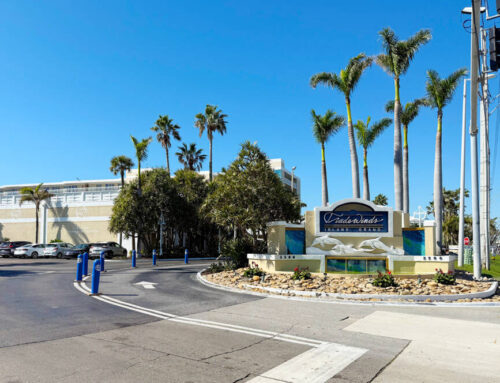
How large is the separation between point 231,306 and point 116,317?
3487 mm

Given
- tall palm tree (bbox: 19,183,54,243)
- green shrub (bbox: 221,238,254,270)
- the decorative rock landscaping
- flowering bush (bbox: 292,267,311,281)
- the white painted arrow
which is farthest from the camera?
tall palm tree (bbox: 19,183,54,243)

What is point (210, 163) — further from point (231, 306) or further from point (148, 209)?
point (231, 306)

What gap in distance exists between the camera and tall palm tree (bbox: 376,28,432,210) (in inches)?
958

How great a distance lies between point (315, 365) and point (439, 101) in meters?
25.6

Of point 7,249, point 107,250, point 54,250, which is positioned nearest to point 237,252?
point 107,250

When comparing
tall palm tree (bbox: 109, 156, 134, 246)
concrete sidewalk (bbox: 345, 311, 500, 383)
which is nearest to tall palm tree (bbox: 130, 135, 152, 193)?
tall palm tree (bbox: 109, 156, 134, 246)

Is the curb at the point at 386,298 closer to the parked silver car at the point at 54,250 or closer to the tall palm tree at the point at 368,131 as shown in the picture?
the tall palm tree at the point at 368,131

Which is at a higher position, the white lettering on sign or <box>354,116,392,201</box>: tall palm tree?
<box>354,116,392,201</box>: tall palm tree


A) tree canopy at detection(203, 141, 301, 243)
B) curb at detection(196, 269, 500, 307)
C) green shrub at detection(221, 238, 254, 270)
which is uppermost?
tree canopy at detection(203, 141, 301, 243)

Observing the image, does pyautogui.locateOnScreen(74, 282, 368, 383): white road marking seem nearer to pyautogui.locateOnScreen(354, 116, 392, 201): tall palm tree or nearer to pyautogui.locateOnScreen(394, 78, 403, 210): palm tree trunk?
pyautogui.locateOnScreen(394, 78, 403, 210): palm tree trunk

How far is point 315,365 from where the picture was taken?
675 cm

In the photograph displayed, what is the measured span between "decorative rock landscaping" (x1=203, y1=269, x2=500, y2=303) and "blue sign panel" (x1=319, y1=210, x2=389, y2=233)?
2168mm

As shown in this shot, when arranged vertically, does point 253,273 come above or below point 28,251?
above

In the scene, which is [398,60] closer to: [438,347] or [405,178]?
[405,178]
